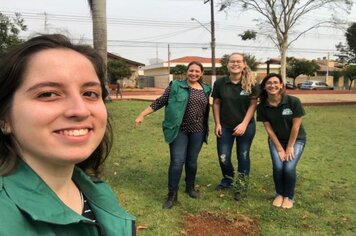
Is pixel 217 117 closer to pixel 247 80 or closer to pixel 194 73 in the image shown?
pixel 247 80

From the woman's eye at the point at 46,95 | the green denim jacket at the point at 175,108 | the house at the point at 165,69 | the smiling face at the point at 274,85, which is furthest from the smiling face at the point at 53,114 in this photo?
the house at the point at 165,69

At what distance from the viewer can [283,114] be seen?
5055 mm

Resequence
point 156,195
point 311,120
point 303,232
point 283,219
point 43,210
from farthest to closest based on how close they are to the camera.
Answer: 1. point 311,120
2. point 156,195
3. point 283,219
4. point 303,232
5. point 43,210

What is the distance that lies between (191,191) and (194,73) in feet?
4.84

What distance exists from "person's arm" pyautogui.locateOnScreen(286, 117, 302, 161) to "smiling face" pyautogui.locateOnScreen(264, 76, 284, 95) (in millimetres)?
387

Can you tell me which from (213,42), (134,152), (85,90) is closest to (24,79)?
(85,90)

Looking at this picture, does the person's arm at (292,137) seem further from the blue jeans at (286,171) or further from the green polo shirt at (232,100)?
the green polo shirt at (232,100)

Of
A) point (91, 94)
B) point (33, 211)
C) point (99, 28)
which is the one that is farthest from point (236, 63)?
point (99, 28)

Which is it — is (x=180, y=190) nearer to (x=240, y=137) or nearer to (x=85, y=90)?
(x=240, y=137)

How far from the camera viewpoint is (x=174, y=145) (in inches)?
194

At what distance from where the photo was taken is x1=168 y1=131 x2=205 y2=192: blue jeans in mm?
4941

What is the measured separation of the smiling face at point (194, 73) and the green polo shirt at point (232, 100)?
0.50m

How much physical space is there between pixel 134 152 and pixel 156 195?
266cm

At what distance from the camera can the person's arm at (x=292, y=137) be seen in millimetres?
4941
